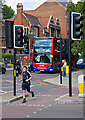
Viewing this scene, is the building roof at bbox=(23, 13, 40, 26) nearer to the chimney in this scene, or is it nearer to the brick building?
the brick building

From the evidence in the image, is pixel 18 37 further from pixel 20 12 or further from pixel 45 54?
pixel 20 12

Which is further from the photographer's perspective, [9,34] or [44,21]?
[44,21]

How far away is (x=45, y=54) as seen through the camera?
35.0m

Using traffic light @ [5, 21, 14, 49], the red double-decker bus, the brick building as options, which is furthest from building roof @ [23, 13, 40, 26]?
traffic light @ [5, 21, 14, 49]

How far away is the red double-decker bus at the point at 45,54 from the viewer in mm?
34691

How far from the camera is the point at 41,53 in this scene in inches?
1384

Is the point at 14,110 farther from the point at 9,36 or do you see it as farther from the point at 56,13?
the point at 56,13

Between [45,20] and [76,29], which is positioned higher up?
[45,20]

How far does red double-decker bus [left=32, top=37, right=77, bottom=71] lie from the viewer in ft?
114

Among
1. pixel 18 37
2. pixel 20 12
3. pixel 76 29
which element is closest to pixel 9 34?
pixel 18 37

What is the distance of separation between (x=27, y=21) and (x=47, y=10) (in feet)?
56.0

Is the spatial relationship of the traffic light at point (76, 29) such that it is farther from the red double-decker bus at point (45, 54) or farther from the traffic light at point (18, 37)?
the red double-decker bus at point (45, 54)

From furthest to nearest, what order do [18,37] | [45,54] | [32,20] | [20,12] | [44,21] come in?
[44,21], [32,20], [20,12], [45,54], [18,37]

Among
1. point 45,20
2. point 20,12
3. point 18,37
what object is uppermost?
point 20,12
